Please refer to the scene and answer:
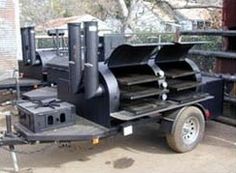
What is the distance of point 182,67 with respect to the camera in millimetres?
5680

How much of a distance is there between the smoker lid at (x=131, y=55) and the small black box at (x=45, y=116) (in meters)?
0.79

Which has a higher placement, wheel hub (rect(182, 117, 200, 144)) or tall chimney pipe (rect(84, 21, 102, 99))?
tall chimney pipe (rect(84, 21, 102, 99))

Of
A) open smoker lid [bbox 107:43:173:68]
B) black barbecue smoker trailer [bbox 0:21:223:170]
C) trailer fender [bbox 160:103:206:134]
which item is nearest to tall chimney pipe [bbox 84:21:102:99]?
black barbecue smoker trailer [bbox 0:21:223:170]

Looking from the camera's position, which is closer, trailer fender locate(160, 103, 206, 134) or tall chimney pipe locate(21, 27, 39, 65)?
trailer fender locate(160, 103, 206, 134)

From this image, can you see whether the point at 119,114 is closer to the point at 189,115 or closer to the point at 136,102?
the point at 136,102

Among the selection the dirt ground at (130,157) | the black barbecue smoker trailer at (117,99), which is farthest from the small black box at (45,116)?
the dirt ground at (130,157)

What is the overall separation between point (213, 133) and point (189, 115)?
117 cm

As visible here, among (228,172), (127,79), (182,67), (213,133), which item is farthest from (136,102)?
(213,133)

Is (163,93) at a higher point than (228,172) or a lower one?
higher

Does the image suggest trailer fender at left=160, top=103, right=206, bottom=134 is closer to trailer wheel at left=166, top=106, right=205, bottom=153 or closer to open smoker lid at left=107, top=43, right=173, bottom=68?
trailer wheel at left=166, top=106, right=205, bottom=153

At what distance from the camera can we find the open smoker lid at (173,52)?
207 inches

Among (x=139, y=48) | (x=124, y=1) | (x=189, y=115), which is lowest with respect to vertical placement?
(x=189, y=115)

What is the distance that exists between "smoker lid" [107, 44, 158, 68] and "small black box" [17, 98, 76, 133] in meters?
0.79

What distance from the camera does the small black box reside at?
14.6ft
